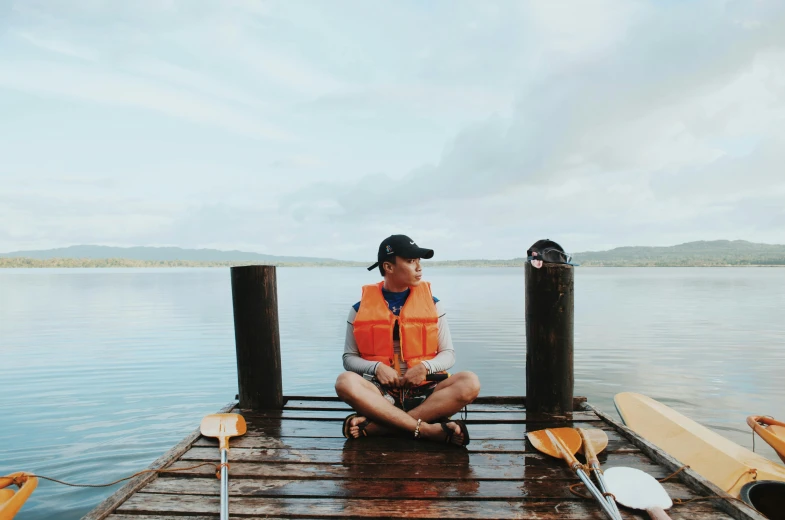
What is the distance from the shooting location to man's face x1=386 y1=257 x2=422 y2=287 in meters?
4.58

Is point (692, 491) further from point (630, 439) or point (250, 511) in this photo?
point (250, 511)

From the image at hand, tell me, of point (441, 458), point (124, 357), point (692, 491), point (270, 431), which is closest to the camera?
point (692, 491)

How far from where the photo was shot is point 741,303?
28.3m

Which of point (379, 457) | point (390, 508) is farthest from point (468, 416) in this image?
point (390, 508)

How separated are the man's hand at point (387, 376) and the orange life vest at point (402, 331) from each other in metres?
0.17

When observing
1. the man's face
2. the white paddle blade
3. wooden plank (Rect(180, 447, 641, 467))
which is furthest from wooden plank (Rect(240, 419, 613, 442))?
the man's face

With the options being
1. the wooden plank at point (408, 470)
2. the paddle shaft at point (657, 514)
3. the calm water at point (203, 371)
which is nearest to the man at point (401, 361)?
the wooden plank at point (408, 470)

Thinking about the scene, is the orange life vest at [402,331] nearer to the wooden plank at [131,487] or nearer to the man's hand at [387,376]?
the man's hand at [387,376]

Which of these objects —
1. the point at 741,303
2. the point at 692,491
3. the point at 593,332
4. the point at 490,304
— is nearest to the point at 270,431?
the point at 692,491

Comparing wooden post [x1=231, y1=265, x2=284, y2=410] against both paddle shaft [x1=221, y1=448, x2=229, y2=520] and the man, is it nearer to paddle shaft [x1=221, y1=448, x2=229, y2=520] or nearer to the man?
the man

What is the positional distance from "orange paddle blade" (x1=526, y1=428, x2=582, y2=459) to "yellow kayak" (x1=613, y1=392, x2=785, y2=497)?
1065 millimetres

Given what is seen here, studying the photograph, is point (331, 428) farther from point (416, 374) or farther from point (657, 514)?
point (657, 514)

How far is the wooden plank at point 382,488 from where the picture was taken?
324 centimetres

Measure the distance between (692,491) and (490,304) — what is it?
26.6m
